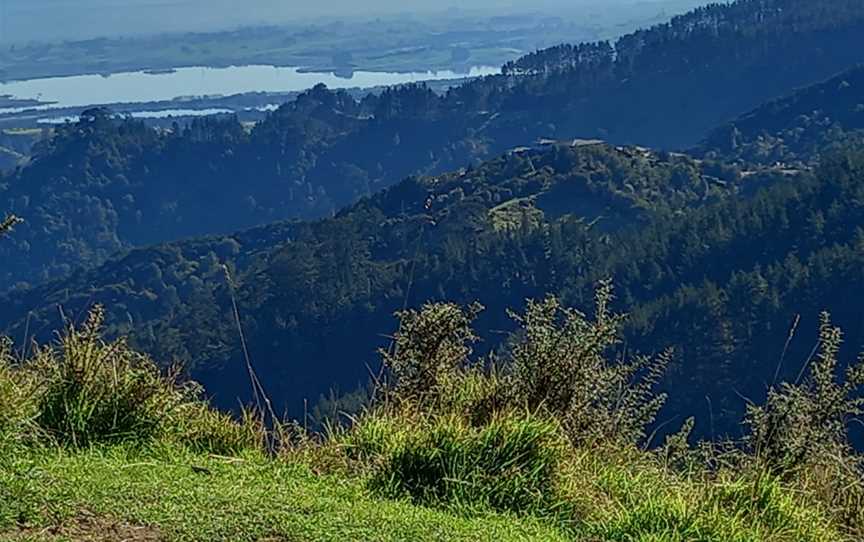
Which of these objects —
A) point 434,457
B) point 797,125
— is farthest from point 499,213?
point 434,457

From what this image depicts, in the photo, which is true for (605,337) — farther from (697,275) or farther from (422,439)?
(697,275)

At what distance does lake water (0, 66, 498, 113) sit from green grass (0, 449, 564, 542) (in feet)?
525

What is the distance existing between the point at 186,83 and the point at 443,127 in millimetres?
60098

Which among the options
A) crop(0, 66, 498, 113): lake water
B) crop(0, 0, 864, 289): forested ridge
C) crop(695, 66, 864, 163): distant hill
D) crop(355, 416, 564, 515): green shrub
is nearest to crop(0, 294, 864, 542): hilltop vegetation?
crop(355, 416, 564, 515): green shrub

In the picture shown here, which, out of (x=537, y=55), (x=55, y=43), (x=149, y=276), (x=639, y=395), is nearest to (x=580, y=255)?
(x=149, y=276)

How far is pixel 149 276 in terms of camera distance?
260 ft

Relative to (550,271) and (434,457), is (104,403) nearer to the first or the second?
(434,457)

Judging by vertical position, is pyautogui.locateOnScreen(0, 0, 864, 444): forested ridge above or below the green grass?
below

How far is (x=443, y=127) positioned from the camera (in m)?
136

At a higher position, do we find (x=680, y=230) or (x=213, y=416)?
(x=213, y=416)

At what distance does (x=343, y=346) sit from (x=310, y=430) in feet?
165

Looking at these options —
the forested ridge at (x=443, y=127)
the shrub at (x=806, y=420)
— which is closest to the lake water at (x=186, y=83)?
the forested ridge at (x=443, y=127)

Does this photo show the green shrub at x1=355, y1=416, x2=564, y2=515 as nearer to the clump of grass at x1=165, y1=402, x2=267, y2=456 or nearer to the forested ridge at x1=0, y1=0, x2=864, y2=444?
the clump of grass at x1=165, y1=402, x2=267, y2=456

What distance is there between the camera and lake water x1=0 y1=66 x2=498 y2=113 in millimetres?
163250
